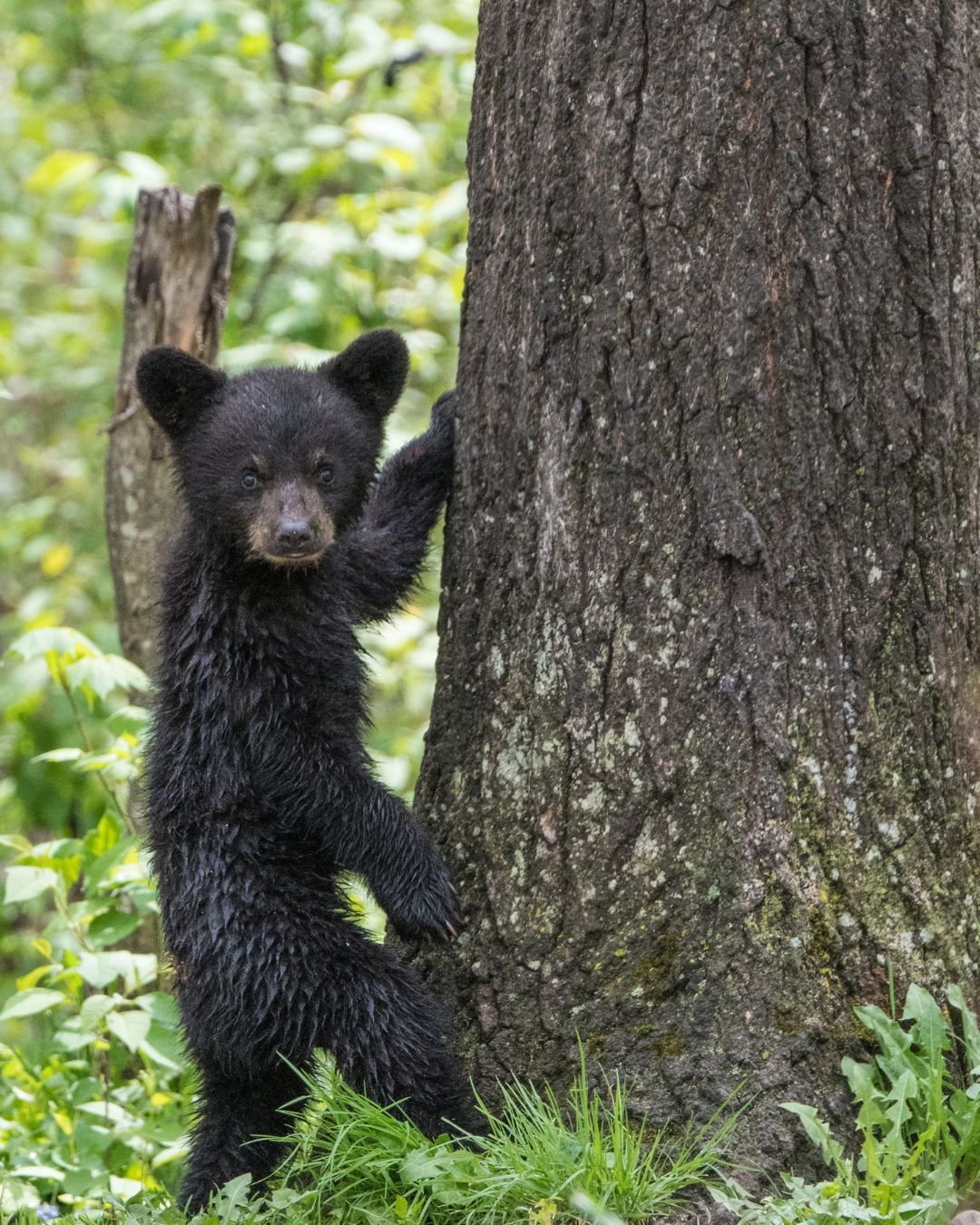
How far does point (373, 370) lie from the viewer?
4285 mm

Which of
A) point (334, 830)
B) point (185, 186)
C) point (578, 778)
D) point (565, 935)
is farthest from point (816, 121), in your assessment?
point (185, 186)

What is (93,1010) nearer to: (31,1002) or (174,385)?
(31,1002)

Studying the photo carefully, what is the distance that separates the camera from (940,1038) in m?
2.90

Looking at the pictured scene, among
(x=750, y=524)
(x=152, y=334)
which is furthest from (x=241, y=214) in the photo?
(x=750, y=524)

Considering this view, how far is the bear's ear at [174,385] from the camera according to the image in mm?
4000

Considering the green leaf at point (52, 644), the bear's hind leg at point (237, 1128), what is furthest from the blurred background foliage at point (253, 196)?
the bear's hind leg at point (237, 1128)

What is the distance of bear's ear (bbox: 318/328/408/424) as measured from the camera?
13.9 ft

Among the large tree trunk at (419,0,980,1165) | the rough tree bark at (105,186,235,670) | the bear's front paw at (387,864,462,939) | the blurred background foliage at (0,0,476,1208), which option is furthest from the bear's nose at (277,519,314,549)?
the blurred background foliage at (0,0,476,1208)

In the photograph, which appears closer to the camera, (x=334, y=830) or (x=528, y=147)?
(x=528, y=147)

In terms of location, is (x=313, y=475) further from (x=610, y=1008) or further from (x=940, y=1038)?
(x=940, y=1038)

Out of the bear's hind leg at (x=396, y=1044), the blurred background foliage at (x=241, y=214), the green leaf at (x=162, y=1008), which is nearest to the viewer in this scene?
the bear's hind leg at (x=396, y=1044)

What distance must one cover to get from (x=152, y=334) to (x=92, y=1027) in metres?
2.90

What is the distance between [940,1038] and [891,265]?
1784 millimetres

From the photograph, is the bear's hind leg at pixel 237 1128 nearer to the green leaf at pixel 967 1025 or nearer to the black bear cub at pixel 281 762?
the black bear cub at pixel 281 762
